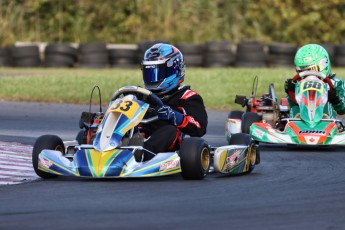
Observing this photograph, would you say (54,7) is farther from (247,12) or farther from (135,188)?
(135,188)

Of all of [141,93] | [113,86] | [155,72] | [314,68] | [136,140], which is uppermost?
[155,72]

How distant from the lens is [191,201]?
6754 millimetres

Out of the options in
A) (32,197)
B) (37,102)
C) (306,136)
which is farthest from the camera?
(37,102)

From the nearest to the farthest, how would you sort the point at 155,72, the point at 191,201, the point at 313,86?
the point at 191,201 < the point at 155,72 < the point at 313,86

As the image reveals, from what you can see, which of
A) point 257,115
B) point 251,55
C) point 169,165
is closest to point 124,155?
point 169,165

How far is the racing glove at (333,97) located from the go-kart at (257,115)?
0.58 meters

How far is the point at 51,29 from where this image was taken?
30.3 m

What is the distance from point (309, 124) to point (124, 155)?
390 centimetres

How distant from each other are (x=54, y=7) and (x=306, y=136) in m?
20.3

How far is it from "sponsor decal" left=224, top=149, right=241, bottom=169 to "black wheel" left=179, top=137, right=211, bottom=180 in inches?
17.3

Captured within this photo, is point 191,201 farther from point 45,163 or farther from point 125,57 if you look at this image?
point 125,57

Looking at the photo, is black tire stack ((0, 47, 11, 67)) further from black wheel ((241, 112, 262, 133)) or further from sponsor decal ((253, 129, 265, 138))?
sponsor decal ((253, 129, 265, 138))

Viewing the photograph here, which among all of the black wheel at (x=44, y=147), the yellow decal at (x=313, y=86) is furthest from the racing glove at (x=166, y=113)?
the yellow decal at (x=313, y=86)

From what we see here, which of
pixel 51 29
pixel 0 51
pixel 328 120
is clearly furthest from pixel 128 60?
pixel 328 120
